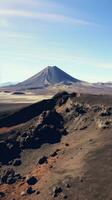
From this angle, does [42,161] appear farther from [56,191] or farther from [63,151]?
[56,191]

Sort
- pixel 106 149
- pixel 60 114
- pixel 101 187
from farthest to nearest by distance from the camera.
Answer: pixel 60 114, pixel 106 149, pixel 101 187

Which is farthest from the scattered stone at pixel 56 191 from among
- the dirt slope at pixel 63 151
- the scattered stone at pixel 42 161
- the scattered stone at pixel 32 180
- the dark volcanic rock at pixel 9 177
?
the scattered stone at pixel 42 161

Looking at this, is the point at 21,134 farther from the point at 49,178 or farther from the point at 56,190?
the point at 56,190

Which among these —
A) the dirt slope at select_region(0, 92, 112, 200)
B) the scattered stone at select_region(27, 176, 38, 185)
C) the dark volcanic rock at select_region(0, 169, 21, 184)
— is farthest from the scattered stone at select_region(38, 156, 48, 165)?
the scattered stone at select_region(27, 176, 38, 185)

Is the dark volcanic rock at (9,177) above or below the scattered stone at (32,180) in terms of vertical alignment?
below

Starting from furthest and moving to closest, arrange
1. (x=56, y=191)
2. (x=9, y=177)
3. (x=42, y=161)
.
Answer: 1. (x=42, y=161)
2. (x=9, y=177)
3. (x=56, y=191)

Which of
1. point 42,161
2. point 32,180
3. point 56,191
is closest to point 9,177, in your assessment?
point 32,180

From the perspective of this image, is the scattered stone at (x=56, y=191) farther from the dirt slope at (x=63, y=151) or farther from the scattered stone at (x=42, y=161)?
the scattered stone at (x=42, y=161)

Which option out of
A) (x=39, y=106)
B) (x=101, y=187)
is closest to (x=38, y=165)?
(x=101, y=187)

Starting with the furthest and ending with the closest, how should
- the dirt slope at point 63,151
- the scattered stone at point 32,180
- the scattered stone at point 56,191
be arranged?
the scattered stone at point 32,180 → the dirt slope at point 63,151 → the scattered stone at point 56,191

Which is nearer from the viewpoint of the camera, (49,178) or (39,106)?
(49,178)

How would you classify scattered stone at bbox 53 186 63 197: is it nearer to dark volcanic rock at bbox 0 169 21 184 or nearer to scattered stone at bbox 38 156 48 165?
dark volcanic rock at bbox 0 169 21 184
